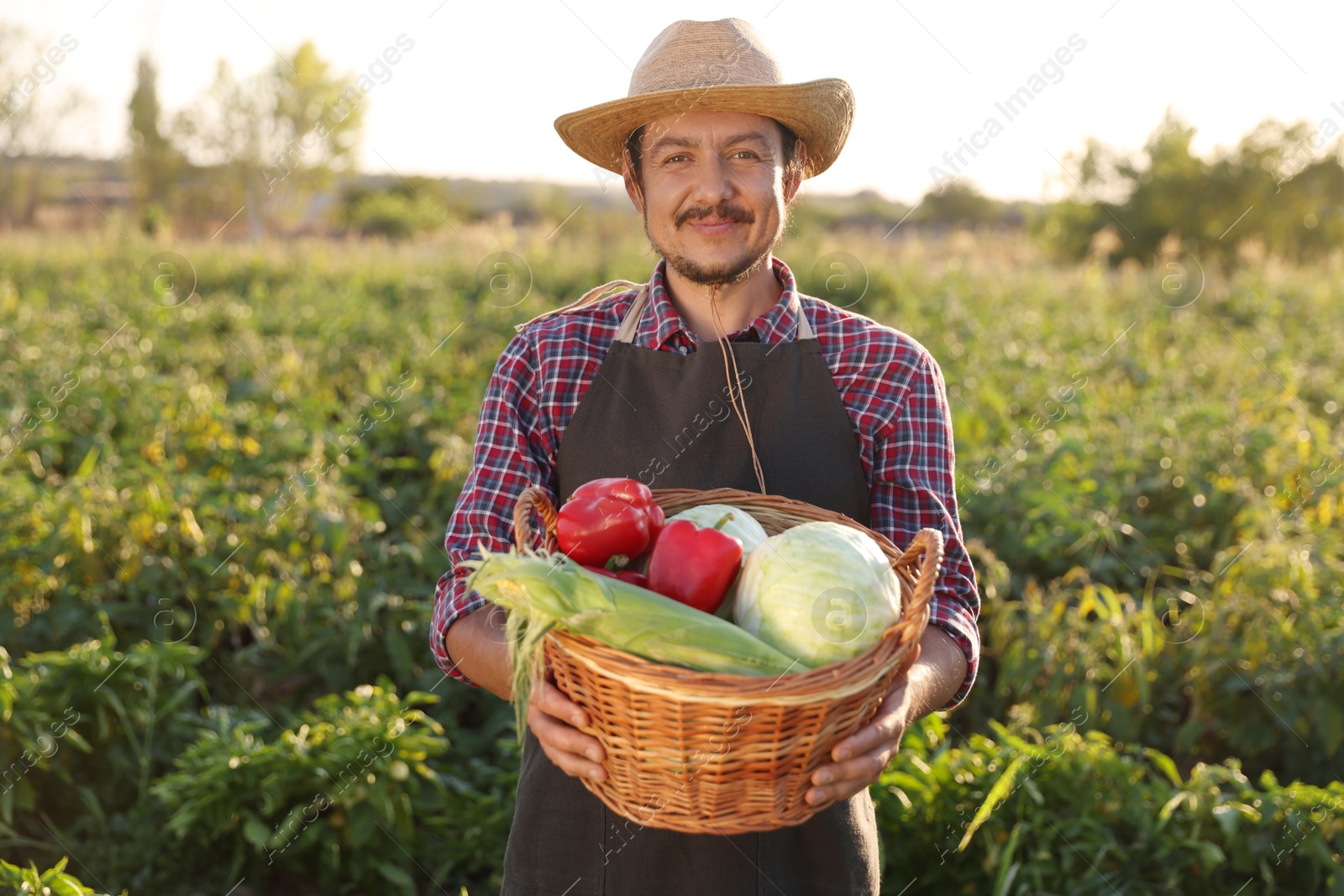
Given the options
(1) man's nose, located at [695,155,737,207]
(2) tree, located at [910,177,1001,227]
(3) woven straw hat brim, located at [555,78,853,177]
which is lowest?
(1) man's nose, located at [695,155,737,207]

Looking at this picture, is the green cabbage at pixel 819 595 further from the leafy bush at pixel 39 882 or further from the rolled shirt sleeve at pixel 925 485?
the leafy bush at pixel 39 882

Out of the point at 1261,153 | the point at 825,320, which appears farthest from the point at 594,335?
the point at 1261,153

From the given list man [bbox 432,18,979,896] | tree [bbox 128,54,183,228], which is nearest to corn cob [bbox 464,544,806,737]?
man [bbox 432,18,979,896]

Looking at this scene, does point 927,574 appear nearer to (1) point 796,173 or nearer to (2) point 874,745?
(2) point 874,745

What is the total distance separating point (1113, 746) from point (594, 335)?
2307 mm

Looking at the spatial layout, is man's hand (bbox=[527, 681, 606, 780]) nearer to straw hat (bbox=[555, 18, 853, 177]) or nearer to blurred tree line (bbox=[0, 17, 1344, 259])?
straw hat (bbox=[555, 18, 853, 177])

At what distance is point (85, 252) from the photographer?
12336 millimetres

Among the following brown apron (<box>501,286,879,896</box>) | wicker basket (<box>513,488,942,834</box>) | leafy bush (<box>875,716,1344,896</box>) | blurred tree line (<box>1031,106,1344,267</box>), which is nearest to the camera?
wicker basket (<box>513,488,942,834</box>)

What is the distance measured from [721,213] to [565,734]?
3.28 feet

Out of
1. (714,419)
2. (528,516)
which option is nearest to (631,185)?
(714,419)

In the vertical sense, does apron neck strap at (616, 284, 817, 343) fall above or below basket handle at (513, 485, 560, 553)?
above

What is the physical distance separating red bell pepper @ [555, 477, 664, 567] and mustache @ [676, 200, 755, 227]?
615 mm

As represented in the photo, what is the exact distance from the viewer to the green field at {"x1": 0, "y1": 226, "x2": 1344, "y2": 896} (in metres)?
2.71

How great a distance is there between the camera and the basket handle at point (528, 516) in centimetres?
150
